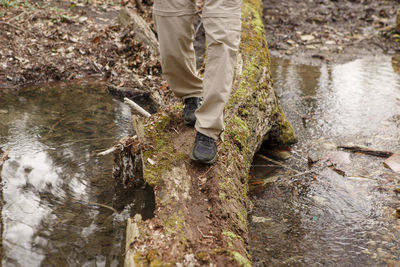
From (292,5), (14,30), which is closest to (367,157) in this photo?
(14,30)

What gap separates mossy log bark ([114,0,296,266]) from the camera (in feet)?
7.47

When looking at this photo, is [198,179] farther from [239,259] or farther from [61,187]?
[61,187]

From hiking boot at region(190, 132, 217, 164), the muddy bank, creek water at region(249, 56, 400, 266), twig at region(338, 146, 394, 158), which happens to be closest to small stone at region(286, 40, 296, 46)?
creek water at region(249, 56, 400, 266)

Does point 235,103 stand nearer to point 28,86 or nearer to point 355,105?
point 355,105

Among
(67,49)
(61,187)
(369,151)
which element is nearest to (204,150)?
(61,187)

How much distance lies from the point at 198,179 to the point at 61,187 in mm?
1587

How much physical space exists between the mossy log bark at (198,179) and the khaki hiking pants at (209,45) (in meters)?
0.39

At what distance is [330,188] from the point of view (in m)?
3.91

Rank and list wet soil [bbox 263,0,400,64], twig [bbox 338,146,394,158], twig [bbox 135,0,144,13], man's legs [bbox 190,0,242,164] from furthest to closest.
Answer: wet soil [bbox 263,0,400,64] < twig [bbox 135,0,144,13] < twig [bbox 338,146,394,158] < man's legs [bbox 190,0,242,164]

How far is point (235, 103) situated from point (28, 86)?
4358 mm

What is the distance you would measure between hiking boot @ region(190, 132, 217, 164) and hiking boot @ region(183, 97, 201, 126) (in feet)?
1.62

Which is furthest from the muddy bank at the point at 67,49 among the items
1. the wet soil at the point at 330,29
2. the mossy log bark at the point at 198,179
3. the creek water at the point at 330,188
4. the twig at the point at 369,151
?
the wet soil at the point at 330,29

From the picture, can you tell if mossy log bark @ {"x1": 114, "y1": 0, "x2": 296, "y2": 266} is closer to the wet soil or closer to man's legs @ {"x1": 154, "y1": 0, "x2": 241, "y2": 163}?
man's legs @ {"x1": 154, "y1": 0, "x2": 241, "y2": 163}

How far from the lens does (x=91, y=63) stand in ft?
24.4
